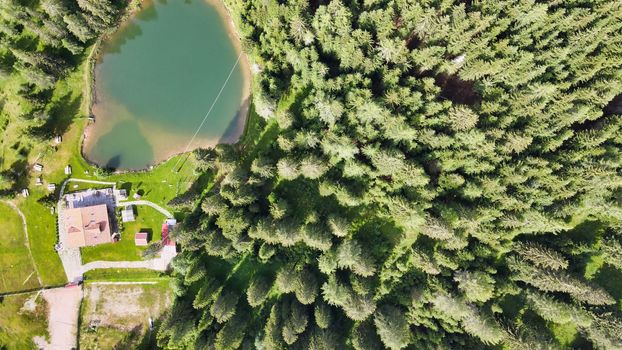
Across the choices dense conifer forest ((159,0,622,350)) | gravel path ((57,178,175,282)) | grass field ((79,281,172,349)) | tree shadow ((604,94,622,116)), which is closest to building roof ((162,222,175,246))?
gravel path ((57,178,175,282))

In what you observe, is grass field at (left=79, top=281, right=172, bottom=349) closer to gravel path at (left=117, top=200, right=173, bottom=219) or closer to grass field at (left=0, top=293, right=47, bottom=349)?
grass field at (left=0, top=293, right=47, bottom=349)

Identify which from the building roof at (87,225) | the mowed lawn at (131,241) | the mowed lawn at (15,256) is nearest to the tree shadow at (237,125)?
the mowed lawn at (131,241)

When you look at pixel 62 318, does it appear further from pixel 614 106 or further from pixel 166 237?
pixel 614 106

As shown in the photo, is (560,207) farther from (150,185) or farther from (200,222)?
(150,185)

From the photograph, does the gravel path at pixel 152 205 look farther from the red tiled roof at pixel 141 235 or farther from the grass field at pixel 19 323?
the grass field at pixel 19 323

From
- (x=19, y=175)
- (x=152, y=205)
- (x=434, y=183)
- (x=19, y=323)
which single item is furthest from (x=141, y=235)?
(x=434, y=183)

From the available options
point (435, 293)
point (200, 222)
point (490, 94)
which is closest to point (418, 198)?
point (435, 293)
